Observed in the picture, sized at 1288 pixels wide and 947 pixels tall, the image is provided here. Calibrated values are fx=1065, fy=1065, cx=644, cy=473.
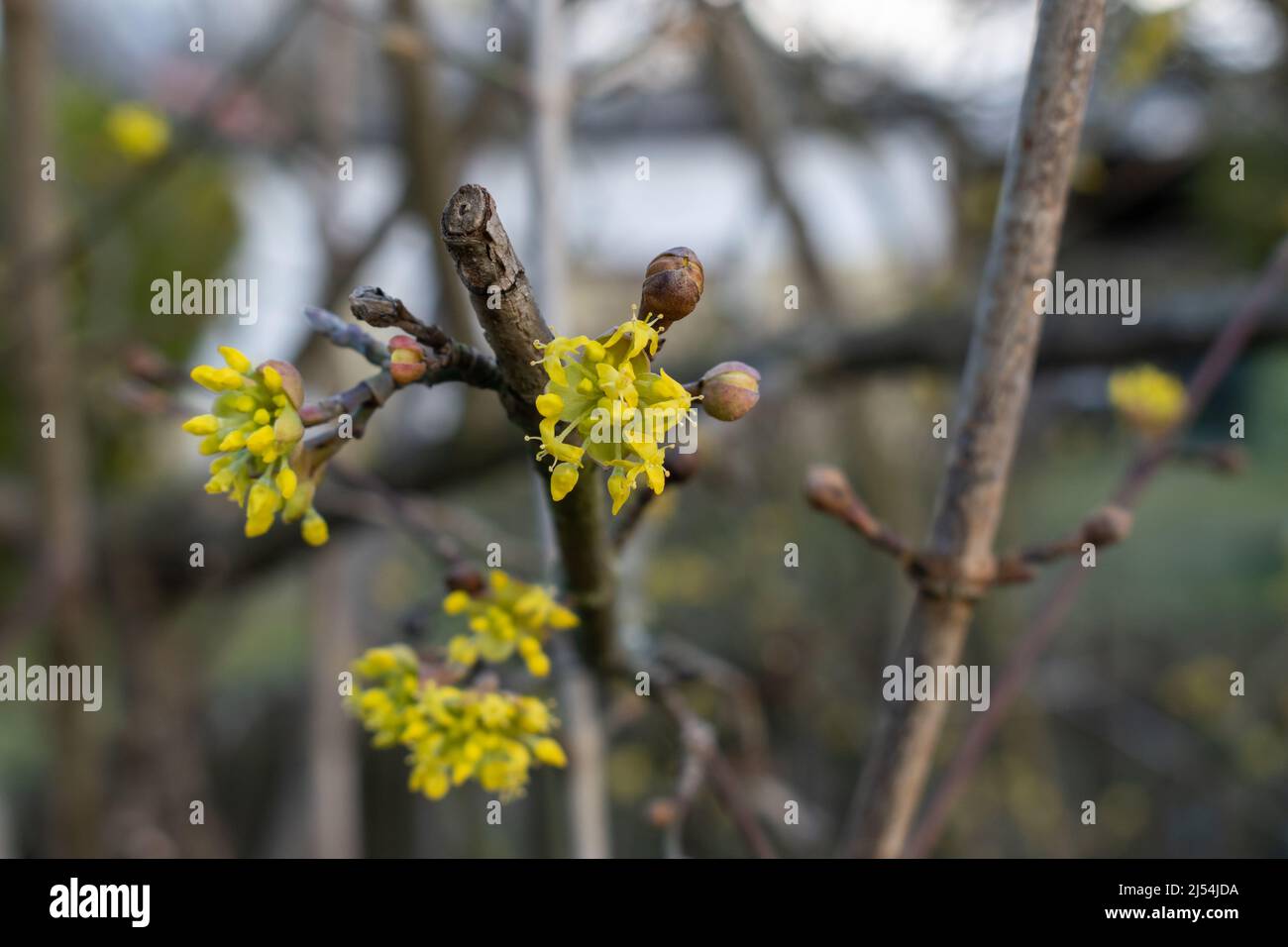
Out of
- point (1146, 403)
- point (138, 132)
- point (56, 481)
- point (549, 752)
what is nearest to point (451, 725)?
point (549, 752)

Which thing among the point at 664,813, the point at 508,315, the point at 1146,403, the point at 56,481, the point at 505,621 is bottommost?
the point at 664,813

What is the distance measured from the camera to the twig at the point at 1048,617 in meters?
0.76

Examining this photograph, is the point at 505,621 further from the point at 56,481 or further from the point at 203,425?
the point at 56,481

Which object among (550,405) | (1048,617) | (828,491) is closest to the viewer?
(550,405)

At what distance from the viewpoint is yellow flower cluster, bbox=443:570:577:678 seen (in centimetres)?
59

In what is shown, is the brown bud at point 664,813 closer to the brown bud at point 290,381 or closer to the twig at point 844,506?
the twig at point 844,506

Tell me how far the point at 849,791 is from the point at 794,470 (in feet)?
3.39

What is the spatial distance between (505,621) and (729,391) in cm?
22

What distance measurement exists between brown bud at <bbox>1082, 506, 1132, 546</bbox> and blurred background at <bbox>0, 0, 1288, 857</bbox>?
0.48m

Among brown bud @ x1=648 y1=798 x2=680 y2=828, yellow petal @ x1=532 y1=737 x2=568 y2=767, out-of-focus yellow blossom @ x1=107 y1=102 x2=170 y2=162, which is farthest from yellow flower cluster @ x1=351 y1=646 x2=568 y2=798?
out-of-focus yellow blossom @ x1=107 y1=102 x2=170 y2=162

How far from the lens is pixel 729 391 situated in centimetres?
47

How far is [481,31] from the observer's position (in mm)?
2625

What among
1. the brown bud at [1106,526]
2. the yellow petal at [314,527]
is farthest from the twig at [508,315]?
the brown bud at [1106,526]

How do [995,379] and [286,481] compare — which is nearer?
[286,481]
